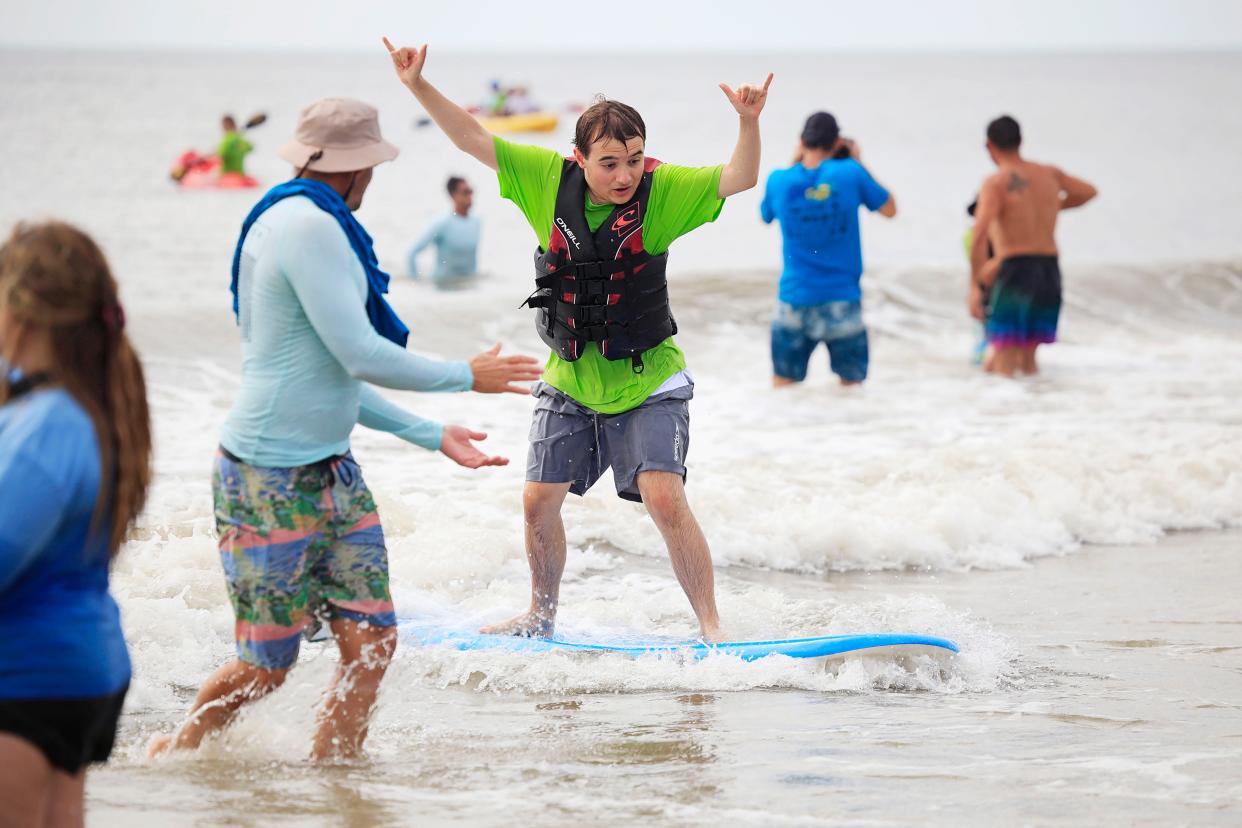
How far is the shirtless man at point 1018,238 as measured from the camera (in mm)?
10664

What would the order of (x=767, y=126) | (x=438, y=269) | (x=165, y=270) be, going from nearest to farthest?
1. (x=438, y=269)
2. (x=165, y=270)
3. (x=767, y=126)

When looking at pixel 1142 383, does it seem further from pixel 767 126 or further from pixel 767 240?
pixel 767 126

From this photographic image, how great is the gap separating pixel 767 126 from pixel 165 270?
44593 mm

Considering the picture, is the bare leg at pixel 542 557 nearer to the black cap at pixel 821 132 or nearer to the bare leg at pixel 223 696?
the bare leg at pixel 223 696

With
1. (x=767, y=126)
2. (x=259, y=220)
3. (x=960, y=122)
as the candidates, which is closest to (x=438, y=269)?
(x=259, y=220)

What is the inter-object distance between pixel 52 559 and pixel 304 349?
43.1 inches

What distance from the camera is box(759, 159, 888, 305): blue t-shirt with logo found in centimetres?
921

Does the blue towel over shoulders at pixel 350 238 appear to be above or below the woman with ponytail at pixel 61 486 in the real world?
above

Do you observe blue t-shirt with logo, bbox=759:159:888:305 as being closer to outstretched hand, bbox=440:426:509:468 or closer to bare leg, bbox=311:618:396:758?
outstretched hand, bbox=440:426:509:468

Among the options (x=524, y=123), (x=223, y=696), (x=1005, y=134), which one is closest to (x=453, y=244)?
(x=1005, y=134)

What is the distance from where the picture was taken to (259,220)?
3.38 m

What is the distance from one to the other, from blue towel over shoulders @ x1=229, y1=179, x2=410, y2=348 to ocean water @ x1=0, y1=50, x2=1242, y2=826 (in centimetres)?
99

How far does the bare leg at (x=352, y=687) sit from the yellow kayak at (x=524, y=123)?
4542 centimetres

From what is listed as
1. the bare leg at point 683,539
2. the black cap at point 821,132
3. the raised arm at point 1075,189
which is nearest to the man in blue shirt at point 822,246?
the black cap at point 821,132
